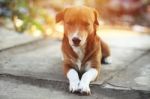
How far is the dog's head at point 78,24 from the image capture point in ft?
12.5

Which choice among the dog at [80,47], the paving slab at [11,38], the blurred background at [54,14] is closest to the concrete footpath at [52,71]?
the paving slab at [11,38]

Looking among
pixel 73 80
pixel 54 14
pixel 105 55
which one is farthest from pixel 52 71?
pixel 54 14

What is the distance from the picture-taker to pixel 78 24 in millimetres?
3840

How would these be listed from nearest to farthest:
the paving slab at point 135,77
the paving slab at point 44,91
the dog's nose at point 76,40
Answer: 1. the paving slab at point 44,91
2. the dog's nose at point 76,40
3. the paving slab at point 135,77

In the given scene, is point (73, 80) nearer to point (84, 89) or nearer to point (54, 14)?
point (84, 89)

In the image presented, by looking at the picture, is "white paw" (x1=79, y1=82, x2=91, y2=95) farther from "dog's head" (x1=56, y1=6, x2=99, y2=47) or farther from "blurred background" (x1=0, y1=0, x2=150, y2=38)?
"blurred background" (x1=0, y1=0, x2=150, y2=38)

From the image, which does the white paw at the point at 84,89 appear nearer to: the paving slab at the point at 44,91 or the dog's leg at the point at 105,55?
the paving slab at the point at 44,91

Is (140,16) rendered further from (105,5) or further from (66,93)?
(66,93)

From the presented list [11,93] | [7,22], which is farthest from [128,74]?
[7,22]

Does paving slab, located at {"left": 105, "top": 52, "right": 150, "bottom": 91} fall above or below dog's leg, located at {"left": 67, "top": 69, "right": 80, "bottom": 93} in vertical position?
below

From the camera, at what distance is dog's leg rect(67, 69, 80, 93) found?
378 centimetres

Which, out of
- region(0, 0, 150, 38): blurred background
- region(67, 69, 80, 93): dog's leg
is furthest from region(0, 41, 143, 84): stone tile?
region(0, 0, 150, 38): blurred background

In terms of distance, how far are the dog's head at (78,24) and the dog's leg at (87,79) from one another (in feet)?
1.01

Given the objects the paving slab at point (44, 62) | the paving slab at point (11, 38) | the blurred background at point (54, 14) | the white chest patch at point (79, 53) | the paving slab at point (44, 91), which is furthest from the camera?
the blurred background at point (54, 14)
